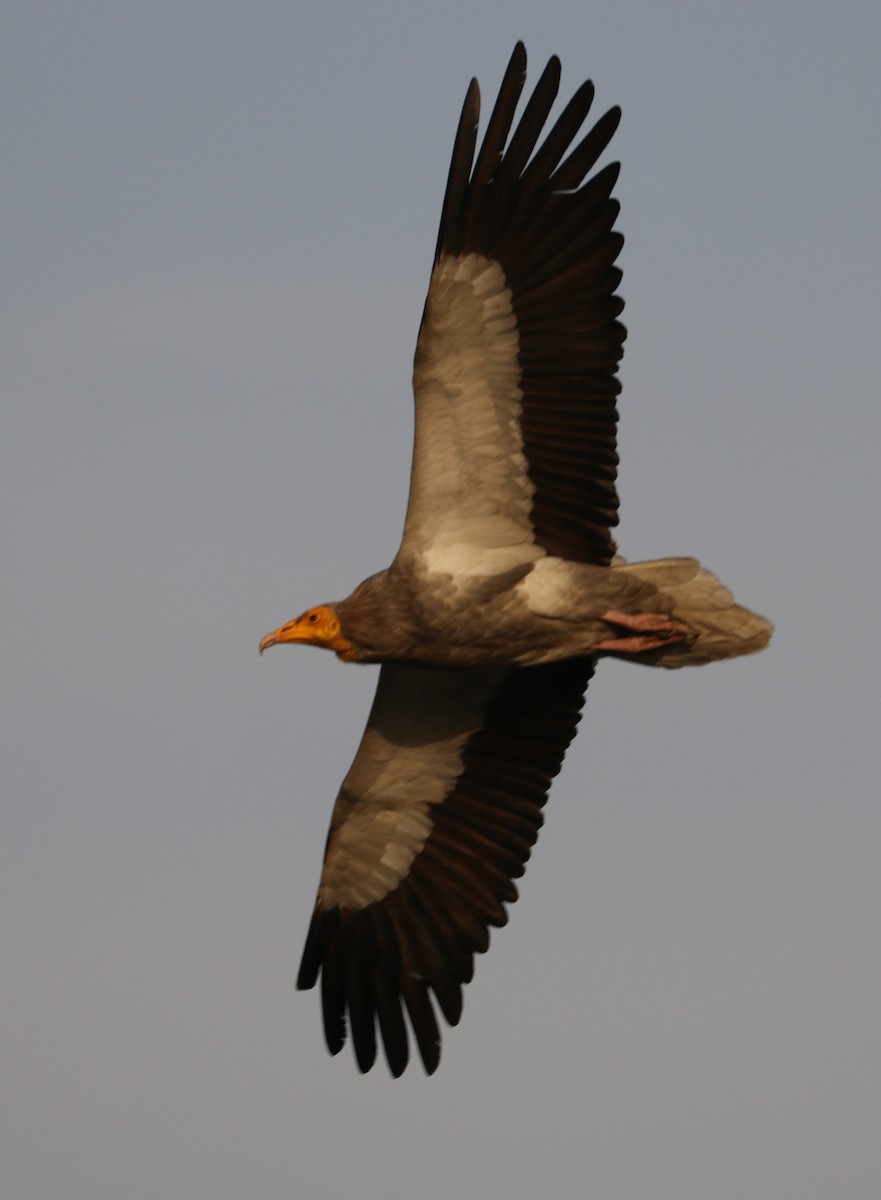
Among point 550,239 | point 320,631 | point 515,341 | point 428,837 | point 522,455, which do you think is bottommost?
point 428,837

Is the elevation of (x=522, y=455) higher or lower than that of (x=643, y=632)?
higher

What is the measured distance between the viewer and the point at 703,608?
1159 cm

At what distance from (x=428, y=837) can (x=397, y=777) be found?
0.36 m

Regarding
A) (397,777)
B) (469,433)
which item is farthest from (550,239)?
(397,777)

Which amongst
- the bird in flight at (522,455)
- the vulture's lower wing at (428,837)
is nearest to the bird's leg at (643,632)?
the bird in flight at (522,455)

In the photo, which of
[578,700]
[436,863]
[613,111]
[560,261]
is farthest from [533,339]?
[436,863]

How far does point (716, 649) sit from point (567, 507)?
999mm

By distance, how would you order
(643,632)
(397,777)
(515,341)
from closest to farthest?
(515,341), (643,632), (397,777)

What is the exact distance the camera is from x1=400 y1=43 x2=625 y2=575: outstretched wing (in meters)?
11.2

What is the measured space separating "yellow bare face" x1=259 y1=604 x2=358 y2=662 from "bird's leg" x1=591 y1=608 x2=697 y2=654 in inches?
47.2

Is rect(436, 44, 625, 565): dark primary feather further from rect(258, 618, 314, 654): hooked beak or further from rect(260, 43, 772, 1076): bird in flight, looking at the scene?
rect(258, 618, 314, 654): hooked beak

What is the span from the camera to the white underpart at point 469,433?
11.2 meters

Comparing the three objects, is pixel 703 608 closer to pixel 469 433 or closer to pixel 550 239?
pixel 469 433

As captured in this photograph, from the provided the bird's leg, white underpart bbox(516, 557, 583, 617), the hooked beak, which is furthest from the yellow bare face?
the bird's leg
